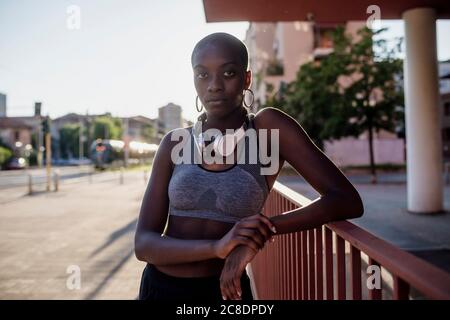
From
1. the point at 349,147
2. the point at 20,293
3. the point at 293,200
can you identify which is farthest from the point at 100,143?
the point at 293,200

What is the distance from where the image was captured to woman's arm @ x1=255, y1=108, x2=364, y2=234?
125 centimetres

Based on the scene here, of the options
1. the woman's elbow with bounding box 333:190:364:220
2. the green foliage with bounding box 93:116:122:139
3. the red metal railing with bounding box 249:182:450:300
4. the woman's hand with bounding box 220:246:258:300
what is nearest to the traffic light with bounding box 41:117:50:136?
the red metal railing with bounding box 249:182:450:300

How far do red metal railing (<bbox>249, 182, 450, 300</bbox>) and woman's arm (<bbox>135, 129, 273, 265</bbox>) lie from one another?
30cm

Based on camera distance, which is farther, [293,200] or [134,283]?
[134,283]

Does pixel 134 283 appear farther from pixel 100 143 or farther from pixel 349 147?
pixel 100 143

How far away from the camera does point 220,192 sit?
1318 mm

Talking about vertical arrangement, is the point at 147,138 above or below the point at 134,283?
above

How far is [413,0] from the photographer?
7852 millimetres

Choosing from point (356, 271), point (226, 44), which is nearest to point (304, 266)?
point (356, 271)

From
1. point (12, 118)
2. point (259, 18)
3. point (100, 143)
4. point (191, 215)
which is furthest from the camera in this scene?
point (12, 118)

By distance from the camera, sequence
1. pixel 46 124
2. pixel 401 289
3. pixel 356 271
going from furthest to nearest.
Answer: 1. pixel 46 124
2. pixel 356 271
3. pixel 401 289

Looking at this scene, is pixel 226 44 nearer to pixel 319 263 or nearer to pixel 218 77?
pixel 218 77

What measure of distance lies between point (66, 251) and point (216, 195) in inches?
214
